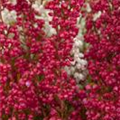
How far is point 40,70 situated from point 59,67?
0.16 m

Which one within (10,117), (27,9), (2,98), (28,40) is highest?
(27,9)

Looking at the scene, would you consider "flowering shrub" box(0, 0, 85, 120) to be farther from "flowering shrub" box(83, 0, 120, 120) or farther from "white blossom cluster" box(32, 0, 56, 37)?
"white blossom cluster" box(32, 0, 56, 37)

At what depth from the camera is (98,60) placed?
315 cm

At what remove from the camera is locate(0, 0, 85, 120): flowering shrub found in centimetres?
267

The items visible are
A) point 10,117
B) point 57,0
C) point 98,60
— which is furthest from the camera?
point 98,60

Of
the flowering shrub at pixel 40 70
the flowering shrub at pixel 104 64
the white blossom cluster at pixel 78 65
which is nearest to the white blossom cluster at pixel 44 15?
the white blossom cluster at pixel 78 65

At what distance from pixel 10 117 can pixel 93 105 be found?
0.55m

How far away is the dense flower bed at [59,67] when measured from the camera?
106 inches

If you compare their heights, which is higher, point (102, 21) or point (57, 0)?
point (57, 0)

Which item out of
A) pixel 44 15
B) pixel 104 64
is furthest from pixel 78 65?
pixel 44 15

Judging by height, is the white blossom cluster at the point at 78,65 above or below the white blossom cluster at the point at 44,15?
below

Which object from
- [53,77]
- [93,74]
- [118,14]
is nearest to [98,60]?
[93,74]

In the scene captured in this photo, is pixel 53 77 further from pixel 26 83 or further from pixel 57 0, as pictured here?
pixel 57 0

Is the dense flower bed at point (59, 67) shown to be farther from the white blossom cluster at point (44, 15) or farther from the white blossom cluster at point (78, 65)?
the white blossom cluster at point (44, 15)
